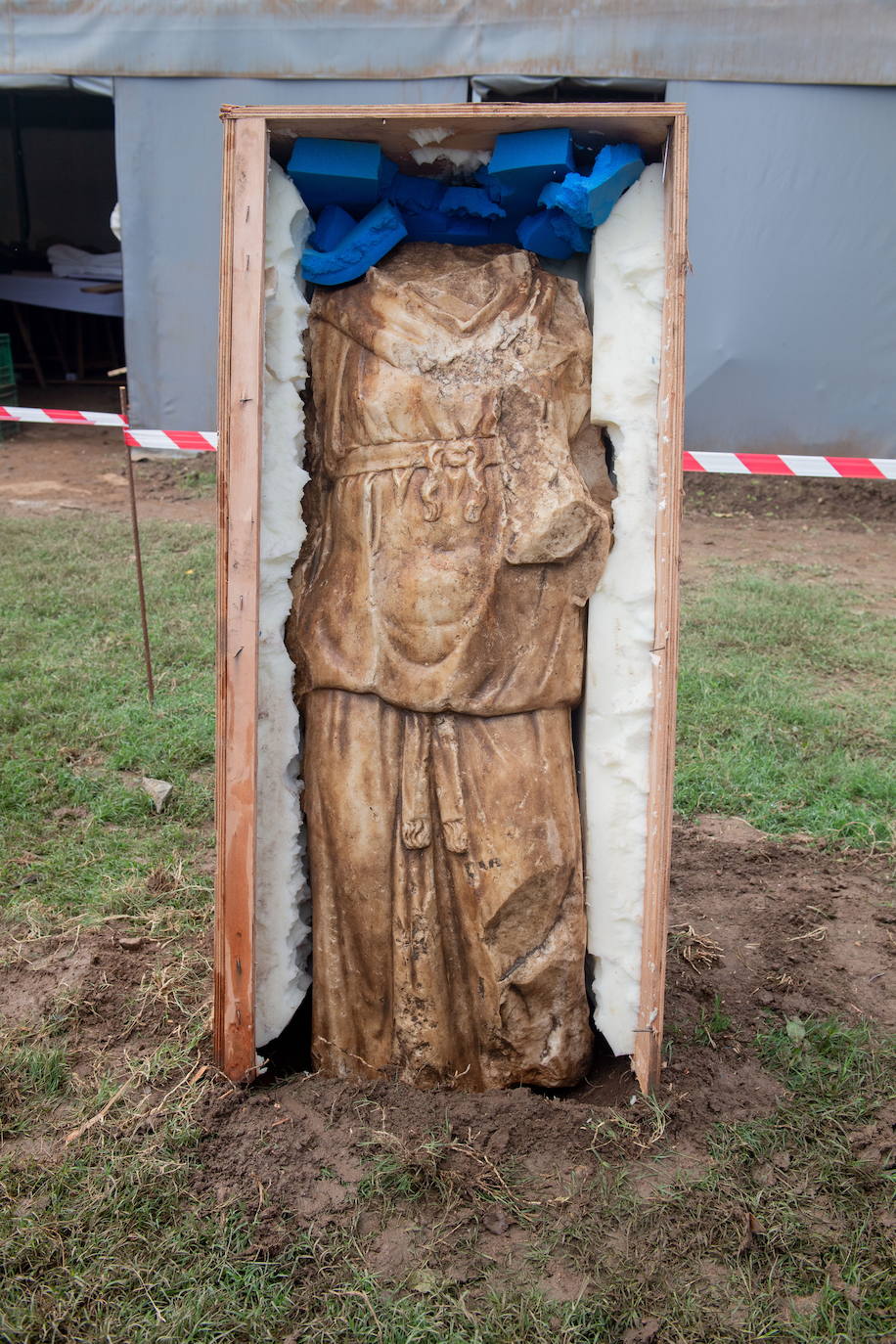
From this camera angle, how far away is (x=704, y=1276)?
2393mm

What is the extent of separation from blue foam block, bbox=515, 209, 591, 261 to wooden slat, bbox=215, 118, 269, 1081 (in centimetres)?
62

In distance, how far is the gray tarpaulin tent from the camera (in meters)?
7.89

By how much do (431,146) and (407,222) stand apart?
241mm

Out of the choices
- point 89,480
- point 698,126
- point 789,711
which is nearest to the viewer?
point 789,711

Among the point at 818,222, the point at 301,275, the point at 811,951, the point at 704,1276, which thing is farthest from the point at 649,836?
the point at 818,222

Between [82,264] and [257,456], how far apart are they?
35.8 ft

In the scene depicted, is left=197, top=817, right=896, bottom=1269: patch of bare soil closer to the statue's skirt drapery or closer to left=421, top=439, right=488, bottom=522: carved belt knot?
the statue's skirt drapery

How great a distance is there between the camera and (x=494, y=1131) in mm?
2682

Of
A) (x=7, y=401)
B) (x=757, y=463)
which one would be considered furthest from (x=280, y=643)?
(x=7, y=401)

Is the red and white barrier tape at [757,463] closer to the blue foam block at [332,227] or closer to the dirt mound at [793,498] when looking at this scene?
the blue foam block at [332,227]

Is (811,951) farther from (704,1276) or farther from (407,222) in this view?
(407,222)

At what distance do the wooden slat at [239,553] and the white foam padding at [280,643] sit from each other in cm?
11

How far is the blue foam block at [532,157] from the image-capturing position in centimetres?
240

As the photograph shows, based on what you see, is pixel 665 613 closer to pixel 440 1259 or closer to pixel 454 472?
pixel 454 472
